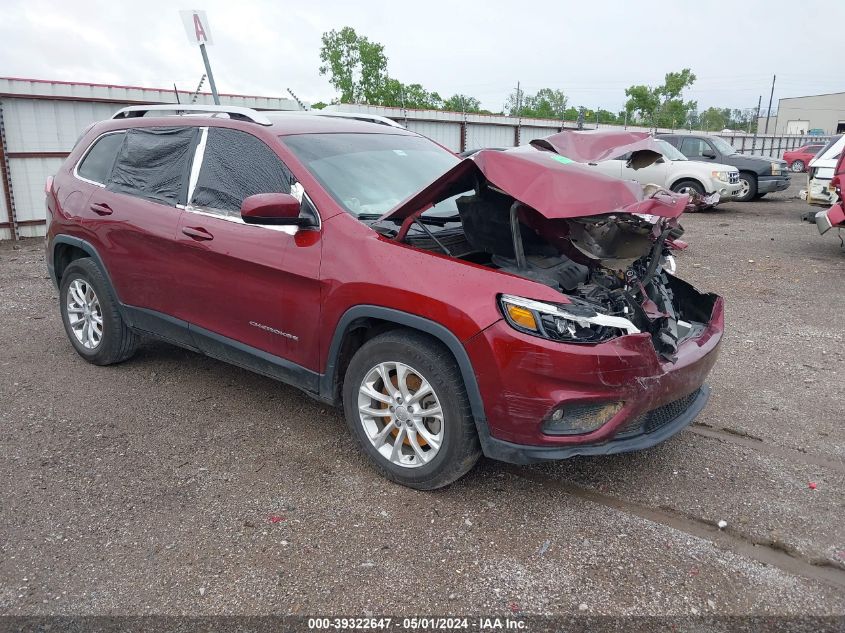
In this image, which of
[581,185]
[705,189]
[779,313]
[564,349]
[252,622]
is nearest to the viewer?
[252,622]

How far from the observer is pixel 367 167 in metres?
3.96

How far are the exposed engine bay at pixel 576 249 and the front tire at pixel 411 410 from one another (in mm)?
576

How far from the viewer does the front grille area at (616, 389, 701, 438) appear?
3066 millimetres

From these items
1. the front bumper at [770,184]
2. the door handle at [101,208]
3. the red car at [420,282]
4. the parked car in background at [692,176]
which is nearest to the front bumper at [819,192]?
the parked car in background at [692,176]

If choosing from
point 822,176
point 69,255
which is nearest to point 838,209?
point 822,176

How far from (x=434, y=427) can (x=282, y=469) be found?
0.95 metres

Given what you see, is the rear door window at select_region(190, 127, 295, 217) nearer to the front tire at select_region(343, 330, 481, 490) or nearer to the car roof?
the car roof

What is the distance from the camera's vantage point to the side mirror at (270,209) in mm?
3312

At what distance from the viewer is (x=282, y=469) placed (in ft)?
11.8

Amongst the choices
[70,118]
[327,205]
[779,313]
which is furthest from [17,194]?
[779,313]

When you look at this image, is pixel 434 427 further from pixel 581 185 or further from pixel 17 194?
pixel 17 194

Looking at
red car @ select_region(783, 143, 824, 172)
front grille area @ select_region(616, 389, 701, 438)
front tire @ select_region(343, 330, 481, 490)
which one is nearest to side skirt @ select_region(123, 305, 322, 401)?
front tire @ select_region(343, 330, 481, 490)

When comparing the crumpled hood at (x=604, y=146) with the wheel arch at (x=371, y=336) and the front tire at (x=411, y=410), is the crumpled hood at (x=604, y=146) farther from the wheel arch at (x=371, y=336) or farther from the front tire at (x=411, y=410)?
the front tire at (x=411, y=410)

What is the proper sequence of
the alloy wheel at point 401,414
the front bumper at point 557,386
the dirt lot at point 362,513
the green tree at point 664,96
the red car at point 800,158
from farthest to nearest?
the green tree at point 664,96, the red car at point 800,158, the alloy wheel at point 401,414, the front bumper at point 557,386, the dirt lot at point 362,513
